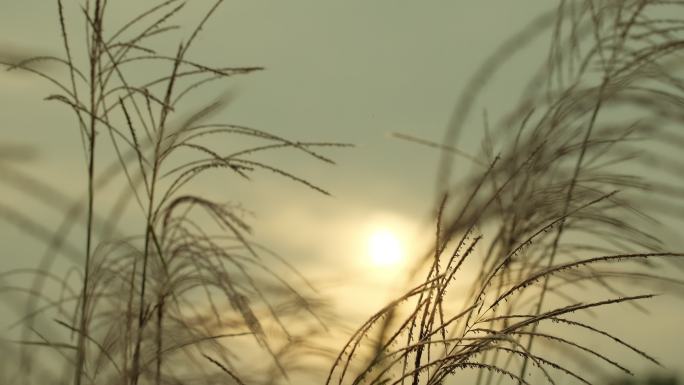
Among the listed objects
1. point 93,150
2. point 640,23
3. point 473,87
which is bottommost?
A: point 93,150

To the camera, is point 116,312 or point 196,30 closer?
point 196,30

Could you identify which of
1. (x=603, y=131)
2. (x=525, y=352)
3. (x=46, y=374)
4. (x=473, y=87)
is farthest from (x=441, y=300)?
(x=46, y=374)

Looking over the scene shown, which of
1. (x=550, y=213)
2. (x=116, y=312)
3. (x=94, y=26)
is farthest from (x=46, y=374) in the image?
(x=550, y=213)

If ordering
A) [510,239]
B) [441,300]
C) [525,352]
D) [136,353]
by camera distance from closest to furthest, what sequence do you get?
[525,352]
[441,300]
[136,353]
[510,239]

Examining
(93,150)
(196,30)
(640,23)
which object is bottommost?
(93,150)

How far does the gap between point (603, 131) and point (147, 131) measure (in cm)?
154

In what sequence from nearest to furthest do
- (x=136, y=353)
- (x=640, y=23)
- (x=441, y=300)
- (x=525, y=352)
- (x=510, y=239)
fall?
(x=525, y=352) < (x=441, y=300) < (x=136, y=353) < (x=510, y=239) < (x=640, y=23)

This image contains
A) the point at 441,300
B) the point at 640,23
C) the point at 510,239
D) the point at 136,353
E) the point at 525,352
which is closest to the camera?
the point at 525,352

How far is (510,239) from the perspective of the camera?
323 cm

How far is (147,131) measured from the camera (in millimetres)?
2691

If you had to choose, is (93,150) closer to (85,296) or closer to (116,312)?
(85,296)

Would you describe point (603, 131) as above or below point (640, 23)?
below

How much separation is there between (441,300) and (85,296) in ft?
3.22

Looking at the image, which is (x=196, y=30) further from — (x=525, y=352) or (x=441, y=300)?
(x=525, y=352)
